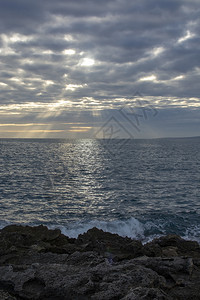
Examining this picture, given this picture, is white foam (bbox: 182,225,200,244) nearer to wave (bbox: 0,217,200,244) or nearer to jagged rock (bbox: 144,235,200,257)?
wave (bbox: 0,217,200,244)

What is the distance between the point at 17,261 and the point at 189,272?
6.46 meters

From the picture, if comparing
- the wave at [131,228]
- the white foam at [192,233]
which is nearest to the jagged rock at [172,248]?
the wave at [131,228]

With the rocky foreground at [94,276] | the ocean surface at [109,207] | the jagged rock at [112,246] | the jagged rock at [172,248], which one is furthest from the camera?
the ocean surface at [109,207]

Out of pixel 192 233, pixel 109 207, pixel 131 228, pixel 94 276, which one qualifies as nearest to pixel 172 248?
pixel 94 276

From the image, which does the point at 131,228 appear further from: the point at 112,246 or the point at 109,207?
the point at 112,246

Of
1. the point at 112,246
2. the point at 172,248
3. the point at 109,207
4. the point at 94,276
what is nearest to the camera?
the point at 94,276

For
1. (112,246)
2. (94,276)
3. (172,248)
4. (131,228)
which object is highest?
(94,276)

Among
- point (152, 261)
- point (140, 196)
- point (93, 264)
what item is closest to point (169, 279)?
point (152, 261)

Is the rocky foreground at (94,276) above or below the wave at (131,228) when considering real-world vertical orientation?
above

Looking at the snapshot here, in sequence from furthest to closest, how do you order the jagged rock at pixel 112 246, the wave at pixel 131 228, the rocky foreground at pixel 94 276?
the wave at pixel 131 228, the jagged rock at pixel 112 246, the rocky foreground at pixel 94 276

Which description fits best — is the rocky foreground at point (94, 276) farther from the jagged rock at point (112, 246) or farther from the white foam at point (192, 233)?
the white foam at point (192, 233)

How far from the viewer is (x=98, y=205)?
2972 cm

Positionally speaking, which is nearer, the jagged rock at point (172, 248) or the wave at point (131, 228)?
the jagged rock at point (172, 248)

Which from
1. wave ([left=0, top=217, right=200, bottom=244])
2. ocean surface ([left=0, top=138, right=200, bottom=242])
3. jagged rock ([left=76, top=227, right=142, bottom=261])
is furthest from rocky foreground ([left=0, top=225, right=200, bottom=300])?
ocean surface ([left=0, top=138, right=200, bottom=242])
